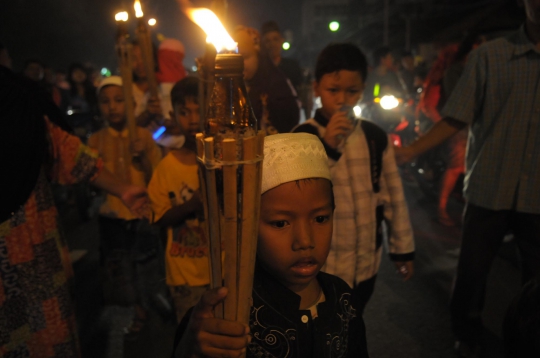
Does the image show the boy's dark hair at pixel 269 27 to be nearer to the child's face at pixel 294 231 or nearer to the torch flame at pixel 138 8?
the torch flame at pixel 138 8

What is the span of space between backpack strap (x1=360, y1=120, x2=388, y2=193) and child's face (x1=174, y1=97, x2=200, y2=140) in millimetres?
1016

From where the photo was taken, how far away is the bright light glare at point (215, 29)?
3.15 feet

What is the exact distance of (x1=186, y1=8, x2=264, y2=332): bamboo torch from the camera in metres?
0.87

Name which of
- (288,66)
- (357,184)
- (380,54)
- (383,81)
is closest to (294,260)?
(357,184)

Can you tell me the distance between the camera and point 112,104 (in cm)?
376

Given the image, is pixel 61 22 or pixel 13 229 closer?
pixel 13 229

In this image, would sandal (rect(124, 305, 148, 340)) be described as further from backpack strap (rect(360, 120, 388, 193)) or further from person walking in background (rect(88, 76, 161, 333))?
backpack strap (rect(360, 120, 388, 193))

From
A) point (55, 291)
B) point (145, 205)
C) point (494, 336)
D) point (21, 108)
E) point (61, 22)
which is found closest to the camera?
point (21, 108)

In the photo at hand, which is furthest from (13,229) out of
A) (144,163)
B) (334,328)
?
(334,328)

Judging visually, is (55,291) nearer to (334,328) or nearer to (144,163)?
(144,163)

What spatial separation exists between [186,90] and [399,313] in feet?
8.68

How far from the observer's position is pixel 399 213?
2549 millimetres

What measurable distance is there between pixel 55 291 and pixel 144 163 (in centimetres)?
117

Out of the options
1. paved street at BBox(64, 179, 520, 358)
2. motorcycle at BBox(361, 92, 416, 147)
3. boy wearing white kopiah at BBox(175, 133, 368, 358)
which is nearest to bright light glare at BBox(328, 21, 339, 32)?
motorcycle at BBox(361, 92, 416, 147)
